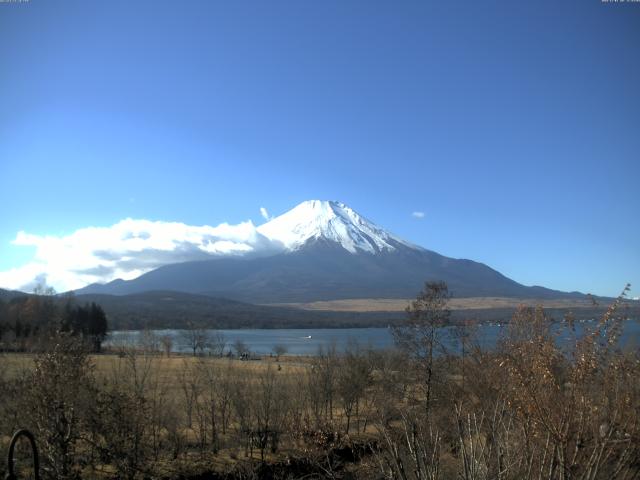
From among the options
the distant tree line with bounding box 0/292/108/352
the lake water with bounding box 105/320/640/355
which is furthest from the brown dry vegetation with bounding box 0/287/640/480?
the distant tree line with bounding box 0/292/108/352

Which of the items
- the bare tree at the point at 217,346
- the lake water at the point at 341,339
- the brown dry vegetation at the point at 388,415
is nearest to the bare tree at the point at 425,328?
the brown dry vegetation at the point at 388,415

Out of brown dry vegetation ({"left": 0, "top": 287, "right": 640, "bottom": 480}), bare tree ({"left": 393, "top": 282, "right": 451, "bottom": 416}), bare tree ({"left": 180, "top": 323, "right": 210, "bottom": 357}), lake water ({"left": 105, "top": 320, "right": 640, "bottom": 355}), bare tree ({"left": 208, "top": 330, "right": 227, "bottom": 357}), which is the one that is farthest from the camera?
bare tree ({"left": 180, "top": 323, "right": 210, "bottom": 357})

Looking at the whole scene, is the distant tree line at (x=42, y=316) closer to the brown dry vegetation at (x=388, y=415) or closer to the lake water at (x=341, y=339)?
the lake water at (x=341, y=339)

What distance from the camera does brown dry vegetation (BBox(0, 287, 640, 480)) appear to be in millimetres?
6148

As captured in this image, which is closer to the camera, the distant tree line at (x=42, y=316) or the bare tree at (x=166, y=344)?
the bare tree at (x=166, y=344)

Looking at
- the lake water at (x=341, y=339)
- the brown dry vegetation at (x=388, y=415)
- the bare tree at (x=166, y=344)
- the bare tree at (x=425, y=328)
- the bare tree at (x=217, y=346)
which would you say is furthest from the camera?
the bare tree at (x=166, y=344)

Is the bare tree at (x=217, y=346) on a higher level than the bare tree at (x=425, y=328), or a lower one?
lower

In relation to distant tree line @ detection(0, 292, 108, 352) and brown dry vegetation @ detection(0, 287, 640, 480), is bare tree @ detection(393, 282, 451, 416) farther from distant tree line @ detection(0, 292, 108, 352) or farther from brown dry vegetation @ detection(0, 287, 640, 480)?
distant tree line @ detection(0, 292, 108, 352)

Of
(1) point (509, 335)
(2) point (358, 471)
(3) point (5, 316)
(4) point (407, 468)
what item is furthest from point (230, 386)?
(3) point (5, 316)

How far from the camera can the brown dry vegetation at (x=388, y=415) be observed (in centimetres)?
615

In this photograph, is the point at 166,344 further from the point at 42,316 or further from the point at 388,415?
the point at 388,415

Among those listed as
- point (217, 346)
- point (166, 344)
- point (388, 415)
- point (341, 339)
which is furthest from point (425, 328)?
point (341, 339)

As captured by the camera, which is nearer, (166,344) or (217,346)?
(166,344)

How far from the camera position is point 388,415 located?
21.1m
